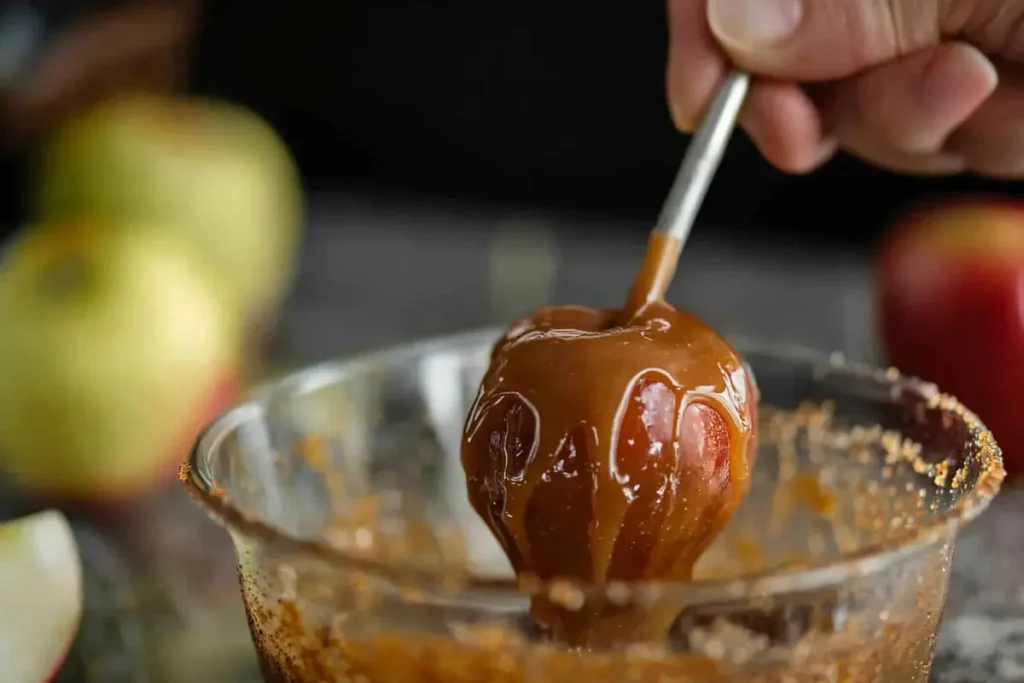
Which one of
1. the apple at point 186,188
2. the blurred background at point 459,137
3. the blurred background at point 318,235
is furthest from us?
the blurred background at point 459,137

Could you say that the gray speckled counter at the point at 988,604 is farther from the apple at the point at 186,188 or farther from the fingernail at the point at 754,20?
the apple at the point at 186,188

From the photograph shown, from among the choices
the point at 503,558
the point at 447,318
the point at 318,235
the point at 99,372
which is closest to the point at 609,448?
the point at 503,558

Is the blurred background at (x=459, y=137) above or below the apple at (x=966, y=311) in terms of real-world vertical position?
below

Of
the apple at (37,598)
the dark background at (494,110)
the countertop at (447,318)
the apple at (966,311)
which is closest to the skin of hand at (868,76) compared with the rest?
the apple at (966,311)

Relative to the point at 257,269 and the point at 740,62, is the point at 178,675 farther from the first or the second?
the point at 257,269

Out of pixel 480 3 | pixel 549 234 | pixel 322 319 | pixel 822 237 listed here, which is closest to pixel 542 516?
pixel 322 319

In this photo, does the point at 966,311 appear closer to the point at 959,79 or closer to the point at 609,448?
the point at 959,79
